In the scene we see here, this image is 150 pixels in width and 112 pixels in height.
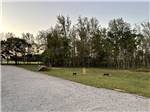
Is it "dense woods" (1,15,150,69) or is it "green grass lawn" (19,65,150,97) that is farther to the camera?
"dense woods" (1,15,150,69)

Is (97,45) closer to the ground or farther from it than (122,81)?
farther from it

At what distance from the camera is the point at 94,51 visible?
58688mm

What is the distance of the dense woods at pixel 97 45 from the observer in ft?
176

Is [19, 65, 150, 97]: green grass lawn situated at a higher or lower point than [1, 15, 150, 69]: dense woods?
lower

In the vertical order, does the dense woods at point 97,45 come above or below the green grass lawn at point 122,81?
above

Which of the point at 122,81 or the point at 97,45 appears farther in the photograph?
the point at 97,45

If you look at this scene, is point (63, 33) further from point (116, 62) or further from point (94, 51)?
point (116, 62)

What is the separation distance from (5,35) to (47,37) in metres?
26.9

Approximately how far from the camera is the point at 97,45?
188 ft

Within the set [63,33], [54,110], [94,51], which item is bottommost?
[54,110]

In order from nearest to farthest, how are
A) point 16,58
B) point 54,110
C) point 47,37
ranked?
1. point 54,110
2. point 47,37
3. point 16,58

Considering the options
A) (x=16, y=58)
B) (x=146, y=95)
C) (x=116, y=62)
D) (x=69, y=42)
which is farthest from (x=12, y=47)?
(x=146, y=95)

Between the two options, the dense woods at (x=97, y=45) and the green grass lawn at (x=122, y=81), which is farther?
the dense woods at (x=97, y=45)

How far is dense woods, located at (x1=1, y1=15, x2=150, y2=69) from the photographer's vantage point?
53719 mm
